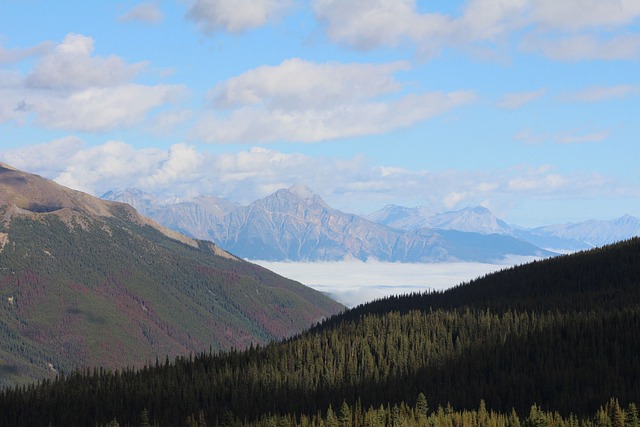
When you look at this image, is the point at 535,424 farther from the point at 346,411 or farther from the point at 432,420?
the point at 346,411

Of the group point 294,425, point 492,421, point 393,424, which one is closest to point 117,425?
point 294,425

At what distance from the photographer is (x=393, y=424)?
609ft

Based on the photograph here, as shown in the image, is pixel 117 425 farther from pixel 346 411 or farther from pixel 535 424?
pixel 535 424

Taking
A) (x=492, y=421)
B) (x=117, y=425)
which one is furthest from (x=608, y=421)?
(x=117, y=425)

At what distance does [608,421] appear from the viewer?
16950 cm

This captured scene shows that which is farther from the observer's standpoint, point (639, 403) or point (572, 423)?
point (639, 403)

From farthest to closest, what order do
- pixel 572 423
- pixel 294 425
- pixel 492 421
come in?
pixel 294 425 < pixel 492 421 < pixel 572 423

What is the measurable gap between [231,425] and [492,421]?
58.8 m

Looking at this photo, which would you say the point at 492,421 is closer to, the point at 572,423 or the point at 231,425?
the point at 572,423

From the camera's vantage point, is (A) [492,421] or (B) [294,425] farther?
(B) [294,425]

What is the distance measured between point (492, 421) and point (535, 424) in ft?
28.2

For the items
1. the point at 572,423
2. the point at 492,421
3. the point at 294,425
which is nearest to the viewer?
the point at 572,423

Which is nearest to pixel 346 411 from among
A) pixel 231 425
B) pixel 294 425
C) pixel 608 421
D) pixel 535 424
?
pixel 294 425

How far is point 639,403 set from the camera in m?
199
